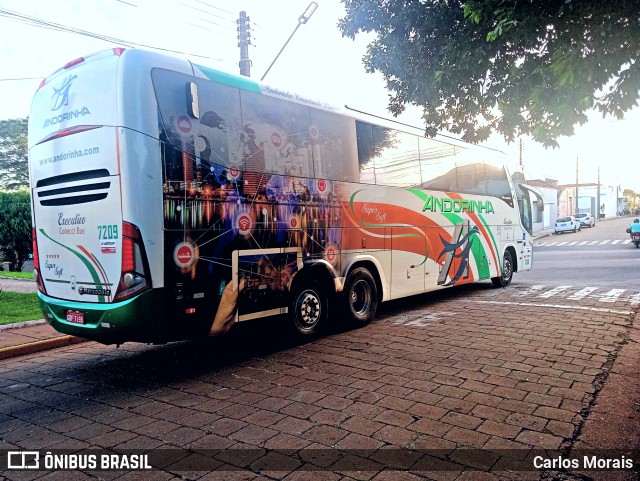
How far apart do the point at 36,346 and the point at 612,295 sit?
1141cm

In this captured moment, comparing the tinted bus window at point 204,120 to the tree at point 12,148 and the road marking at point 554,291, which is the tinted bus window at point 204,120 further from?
the tree at point 12,148

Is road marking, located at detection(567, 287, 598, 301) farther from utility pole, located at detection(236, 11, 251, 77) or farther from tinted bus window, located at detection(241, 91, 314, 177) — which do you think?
utility pole, located at detection(236, 11, 251, 77)

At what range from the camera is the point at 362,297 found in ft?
27.1

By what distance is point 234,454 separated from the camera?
363 cm

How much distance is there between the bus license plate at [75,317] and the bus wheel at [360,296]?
3806mm

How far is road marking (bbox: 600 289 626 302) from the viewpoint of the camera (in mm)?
10367

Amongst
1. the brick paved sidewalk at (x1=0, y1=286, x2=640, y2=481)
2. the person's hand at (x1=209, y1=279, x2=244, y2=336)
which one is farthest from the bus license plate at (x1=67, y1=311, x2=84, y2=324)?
the person's hand at (x1=209, y1=279, x2=244, y2=336)

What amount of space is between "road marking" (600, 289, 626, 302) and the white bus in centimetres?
546

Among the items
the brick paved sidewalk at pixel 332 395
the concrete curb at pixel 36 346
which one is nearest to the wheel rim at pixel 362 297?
the brick paved sidewalk at pixel 332 395

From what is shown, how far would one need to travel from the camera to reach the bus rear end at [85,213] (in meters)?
5.04

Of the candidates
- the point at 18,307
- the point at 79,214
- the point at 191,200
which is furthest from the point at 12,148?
the point at 191,200

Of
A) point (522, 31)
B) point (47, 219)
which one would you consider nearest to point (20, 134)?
point (47, 219)

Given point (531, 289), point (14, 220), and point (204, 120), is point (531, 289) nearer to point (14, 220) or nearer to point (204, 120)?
point (204, 120)

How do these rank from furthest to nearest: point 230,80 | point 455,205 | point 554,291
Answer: point 554,291, point 455,205, point 230,80
